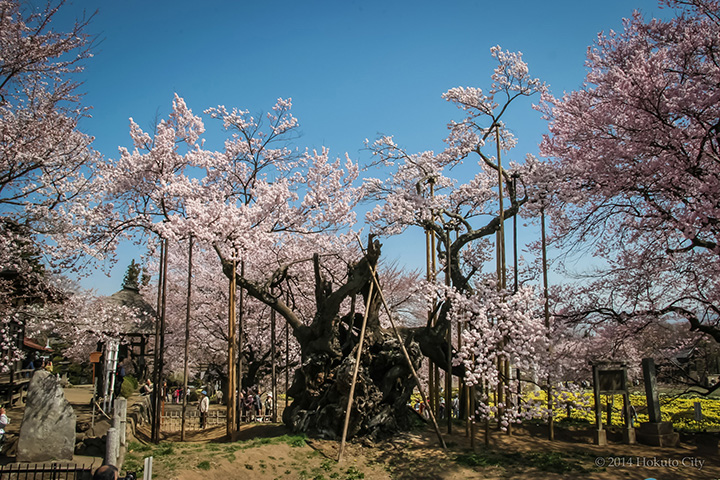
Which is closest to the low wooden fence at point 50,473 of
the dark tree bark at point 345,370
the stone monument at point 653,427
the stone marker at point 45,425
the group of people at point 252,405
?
the stone marker at point 45,425

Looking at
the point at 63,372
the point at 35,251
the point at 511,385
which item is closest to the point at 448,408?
the point at 511,385

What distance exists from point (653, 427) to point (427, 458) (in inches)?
215

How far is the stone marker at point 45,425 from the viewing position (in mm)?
9164

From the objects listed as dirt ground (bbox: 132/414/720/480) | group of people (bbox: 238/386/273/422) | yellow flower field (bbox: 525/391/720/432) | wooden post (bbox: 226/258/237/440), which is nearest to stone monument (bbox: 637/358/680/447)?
dirt ground (bbox: 132/414/720/480)

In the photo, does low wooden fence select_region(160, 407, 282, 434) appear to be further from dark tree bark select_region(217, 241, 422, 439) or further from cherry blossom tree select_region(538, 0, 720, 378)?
cherry blossom tree select_region(538, 0, 720, 378)

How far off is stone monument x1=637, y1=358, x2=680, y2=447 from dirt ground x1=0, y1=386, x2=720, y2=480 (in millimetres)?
309

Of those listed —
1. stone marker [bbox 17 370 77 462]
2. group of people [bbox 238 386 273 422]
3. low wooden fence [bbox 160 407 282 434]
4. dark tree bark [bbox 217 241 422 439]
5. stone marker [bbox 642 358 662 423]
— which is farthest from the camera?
group of people [bbox 238 386 273 422]

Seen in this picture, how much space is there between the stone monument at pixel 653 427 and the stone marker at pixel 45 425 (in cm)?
1249

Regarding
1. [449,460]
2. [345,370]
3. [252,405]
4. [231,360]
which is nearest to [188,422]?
[252,405]

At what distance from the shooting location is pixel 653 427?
38.8 feet

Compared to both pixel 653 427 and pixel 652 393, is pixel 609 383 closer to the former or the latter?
pixel 652 393

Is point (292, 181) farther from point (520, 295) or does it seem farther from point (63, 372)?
point (63, 372)

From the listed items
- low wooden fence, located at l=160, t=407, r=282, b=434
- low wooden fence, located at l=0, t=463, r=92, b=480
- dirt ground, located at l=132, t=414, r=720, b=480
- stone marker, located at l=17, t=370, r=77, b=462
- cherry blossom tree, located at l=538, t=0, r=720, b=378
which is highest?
cherry blossom tree, located at l=538, t=0, r=720, b=378

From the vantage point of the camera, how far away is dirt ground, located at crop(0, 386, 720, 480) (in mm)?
9625
